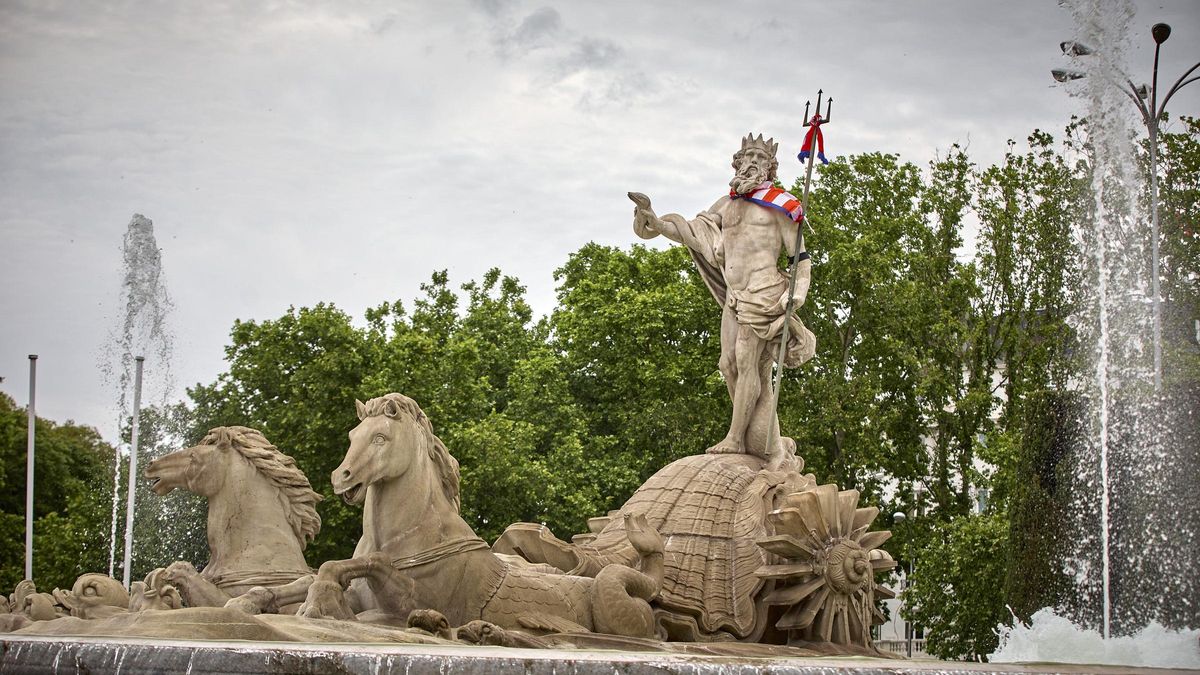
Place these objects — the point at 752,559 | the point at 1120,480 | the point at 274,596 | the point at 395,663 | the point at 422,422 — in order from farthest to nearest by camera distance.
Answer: the point at 1120,480
the point at 752,559
the point at 422,422
the point at 274,596
the point at 395,663

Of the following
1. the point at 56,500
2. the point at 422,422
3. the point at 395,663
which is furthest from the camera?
the point at 56,500

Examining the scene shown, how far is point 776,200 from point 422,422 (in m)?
4.46

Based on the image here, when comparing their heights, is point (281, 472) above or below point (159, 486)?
above

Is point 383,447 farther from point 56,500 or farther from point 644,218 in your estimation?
point 56,500

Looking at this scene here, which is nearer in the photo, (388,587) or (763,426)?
(388,587)

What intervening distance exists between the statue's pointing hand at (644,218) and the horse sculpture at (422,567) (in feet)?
12.5

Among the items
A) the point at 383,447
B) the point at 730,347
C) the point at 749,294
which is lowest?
the point at 383,447

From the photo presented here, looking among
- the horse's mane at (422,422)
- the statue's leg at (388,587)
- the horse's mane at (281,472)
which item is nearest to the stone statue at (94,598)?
the horse's mane at (281,472)

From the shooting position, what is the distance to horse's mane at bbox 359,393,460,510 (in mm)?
9891

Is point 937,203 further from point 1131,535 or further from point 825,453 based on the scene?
point 1131,535

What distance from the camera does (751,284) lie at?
13266 mm

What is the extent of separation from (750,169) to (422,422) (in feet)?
14.9

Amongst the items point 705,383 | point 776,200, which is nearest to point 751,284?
point 776,200

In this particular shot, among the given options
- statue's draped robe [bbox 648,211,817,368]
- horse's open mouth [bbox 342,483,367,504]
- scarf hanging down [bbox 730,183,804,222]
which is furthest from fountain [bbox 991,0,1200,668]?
horse's open mouth [bbox 342,483,367,504]
